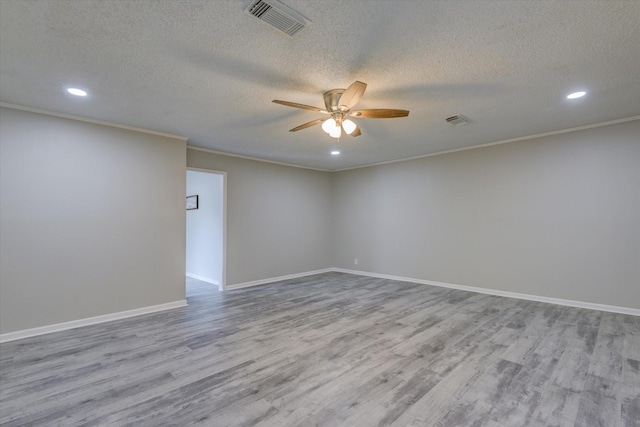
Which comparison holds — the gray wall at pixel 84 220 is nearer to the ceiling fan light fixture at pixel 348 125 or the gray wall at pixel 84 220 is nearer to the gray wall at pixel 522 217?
the ceiling fan light fixture at pixel 348 125

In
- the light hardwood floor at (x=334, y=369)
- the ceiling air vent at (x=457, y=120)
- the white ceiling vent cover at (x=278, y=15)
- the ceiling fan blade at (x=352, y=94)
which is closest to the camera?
the white ceiling vent cover at (x=278, y=15)

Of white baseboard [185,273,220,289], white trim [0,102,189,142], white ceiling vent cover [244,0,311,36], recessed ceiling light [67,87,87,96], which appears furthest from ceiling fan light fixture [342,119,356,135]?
white baseboard [185,273,220,289]

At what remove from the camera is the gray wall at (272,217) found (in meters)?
5.77

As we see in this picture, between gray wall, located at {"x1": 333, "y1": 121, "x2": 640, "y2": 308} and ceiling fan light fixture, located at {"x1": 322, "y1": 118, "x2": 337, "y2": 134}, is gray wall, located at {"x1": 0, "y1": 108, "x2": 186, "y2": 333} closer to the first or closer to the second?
ceiling fan light fixture, located at {"x1": 322, "y1": 118, "x2": 337, "y2": 134}

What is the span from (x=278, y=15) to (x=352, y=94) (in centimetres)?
91

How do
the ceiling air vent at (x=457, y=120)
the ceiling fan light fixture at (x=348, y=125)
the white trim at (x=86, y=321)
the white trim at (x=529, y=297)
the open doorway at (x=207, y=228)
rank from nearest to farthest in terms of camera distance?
the ceiling fan light fixture at (x=348, y=125) → the white trim at (x=86, y=321) → the ceiling air vent at (x=457, y=120) → the white trim at (x=529, y=297) → the open doorway at (x=207, y=228)

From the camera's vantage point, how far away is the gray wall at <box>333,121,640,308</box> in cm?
406

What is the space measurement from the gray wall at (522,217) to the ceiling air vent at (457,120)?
5.30 feet

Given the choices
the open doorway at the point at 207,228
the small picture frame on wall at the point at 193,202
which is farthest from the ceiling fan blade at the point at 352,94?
the small picture frame on wall at the point at 193,202

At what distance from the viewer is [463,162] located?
552 centimetres

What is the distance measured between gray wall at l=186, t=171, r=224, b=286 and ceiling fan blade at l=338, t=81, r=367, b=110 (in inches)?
146

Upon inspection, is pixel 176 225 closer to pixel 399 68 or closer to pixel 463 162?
pixel 399 68

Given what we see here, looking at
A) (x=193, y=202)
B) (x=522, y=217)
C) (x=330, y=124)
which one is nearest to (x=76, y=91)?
(x=330, y=124)

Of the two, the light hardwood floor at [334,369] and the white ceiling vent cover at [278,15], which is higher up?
the white ceiling vent cover at [278,15]
